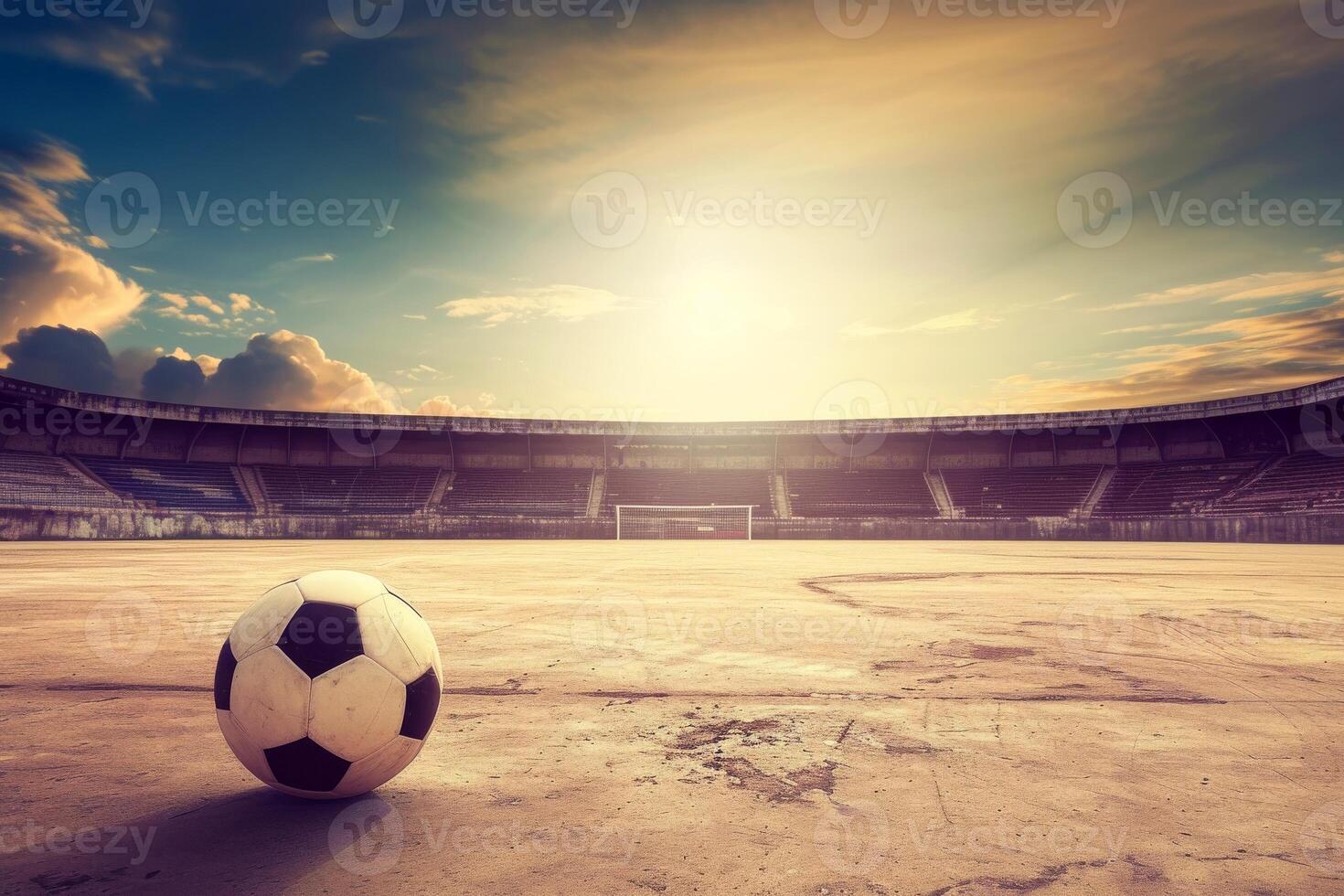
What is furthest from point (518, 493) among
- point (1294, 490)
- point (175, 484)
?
point (1294, 490)

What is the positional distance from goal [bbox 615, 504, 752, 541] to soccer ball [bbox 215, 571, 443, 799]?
101 feet

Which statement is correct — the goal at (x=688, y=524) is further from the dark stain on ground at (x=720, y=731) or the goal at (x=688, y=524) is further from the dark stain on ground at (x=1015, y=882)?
the dark stain on ground at (x=1015, y=882)

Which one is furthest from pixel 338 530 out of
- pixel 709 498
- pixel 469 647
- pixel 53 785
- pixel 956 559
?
pixel 53 785

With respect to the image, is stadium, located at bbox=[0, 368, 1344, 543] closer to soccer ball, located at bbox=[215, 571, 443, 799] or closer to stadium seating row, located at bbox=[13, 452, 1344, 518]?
stadium seating row, located at bbox=[13, 452, 1344, 518]

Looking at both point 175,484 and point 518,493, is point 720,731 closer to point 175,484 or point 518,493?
point 518,493

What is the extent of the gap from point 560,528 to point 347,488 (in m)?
14.7

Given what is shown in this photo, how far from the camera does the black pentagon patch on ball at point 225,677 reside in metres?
3.01

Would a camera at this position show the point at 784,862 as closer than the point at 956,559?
Yes

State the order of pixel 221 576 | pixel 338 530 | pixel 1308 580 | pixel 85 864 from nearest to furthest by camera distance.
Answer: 1. pixel 85 864
2. pixel 1308 580
3. pixel 221 576
4. pixel 338 530

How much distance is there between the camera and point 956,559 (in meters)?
17.6

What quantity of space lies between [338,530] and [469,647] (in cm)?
2976

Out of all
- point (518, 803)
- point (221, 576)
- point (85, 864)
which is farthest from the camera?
point (221, 576)

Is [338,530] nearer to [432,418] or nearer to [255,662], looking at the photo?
[432,418]

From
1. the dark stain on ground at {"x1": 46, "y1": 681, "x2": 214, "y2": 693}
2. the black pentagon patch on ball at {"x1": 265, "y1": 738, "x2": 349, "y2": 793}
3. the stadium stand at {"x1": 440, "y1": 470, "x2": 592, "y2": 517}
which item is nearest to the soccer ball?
the black pentagon patch on ball at {"x1": 265, "y1": 738, "x2": 349, "y2": 793}
